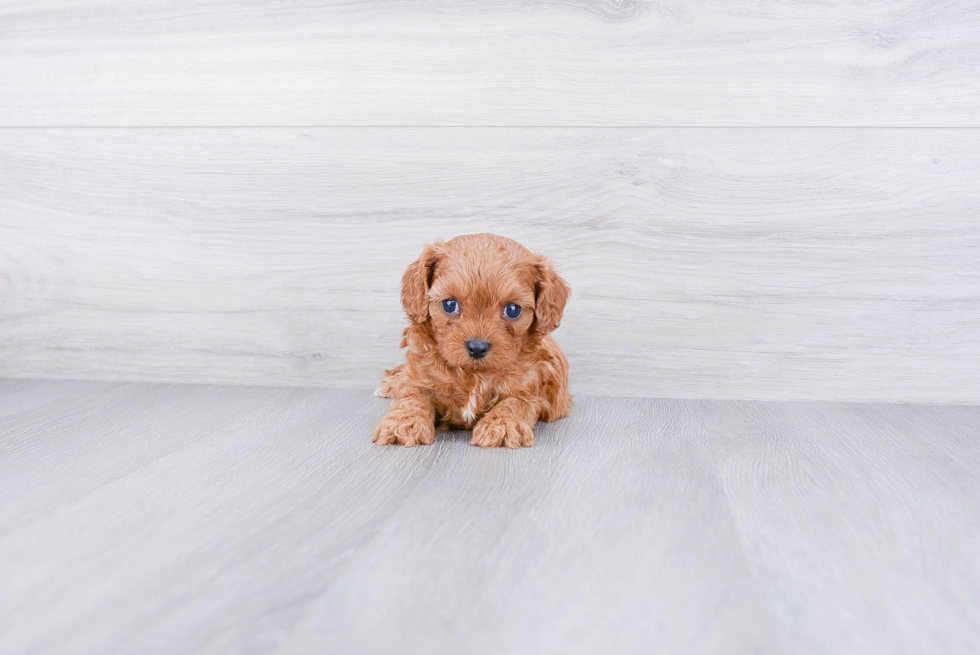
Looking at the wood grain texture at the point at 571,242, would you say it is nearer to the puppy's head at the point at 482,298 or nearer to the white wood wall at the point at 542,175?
the white wood wall at the point at 542,175

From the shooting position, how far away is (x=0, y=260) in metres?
1.93

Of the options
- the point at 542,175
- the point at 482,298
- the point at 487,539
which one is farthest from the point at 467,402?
the point at 542,175

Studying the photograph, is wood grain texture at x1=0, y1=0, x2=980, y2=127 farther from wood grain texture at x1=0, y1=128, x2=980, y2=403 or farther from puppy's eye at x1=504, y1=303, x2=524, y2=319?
puppy's eye at x1=504, y1=303, x2=524, y2=319

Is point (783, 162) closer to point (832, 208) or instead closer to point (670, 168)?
point (832, 208)

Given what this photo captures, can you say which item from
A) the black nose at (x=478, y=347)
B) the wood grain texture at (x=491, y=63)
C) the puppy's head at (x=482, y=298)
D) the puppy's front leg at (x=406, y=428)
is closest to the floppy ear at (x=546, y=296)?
the puppy's head at (x=482, y=298)

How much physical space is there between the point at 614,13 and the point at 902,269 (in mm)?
936

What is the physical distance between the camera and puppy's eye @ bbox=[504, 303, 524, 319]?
1.31 m

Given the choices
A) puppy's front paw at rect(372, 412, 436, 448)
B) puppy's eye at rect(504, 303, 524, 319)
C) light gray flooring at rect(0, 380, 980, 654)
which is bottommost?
puppy's front paw at rect(372, 412, 436, 448)

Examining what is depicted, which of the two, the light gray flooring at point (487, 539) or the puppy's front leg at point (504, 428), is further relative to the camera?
the puppy's front leg at point (504, 428)

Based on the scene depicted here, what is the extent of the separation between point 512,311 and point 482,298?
67 mm

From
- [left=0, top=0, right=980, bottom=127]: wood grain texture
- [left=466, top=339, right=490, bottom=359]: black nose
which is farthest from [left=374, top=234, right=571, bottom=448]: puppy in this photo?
[left=0, top=0, right=980, bottom=127]: wood grain texture

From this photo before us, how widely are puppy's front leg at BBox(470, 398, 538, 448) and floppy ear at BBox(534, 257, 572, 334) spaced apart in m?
0.17

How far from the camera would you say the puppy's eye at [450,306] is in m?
1.31

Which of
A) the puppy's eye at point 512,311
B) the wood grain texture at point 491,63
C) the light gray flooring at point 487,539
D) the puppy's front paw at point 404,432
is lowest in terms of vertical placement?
the puppy's front paw at point 404,432
